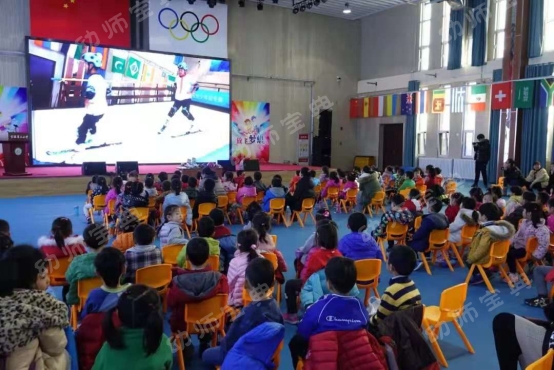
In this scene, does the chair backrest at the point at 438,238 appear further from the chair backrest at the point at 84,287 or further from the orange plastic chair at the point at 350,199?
the orange plastic chair at the point at 350,199

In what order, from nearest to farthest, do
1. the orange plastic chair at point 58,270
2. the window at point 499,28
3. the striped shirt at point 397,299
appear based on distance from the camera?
1. the striped shirt at point 397,299
2. the orange plastic chair at point 58,270
3. the window at point 499,28

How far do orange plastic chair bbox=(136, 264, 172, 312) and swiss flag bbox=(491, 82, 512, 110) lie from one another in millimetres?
12165

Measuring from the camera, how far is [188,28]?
13.9 m

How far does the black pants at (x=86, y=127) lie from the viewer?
1223 centimetres

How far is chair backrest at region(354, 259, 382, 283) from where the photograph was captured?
136 inches

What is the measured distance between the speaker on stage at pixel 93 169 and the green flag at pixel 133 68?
284cm

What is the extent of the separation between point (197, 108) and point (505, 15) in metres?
9.34

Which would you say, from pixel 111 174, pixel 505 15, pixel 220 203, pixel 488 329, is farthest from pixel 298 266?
pixel 505 15

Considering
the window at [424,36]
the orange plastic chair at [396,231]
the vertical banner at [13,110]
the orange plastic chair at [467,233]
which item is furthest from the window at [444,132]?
the vertical banner at [13,110]

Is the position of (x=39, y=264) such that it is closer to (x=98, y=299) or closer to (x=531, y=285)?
(x=98, y=299)

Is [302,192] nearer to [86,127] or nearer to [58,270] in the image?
[58,270]

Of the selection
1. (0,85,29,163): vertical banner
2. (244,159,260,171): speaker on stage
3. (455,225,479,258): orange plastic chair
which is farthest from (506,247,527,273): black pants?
(0,85,29,163): vertical banner

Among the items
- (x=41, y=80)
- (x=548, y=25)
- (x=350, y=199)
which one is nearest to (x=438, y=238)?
(x=350, y=199)

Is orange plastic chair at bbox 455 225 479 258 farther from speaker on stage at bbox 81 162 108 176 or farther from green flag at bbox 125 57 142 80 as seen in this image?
green flag at bbox 125 57 142 80
